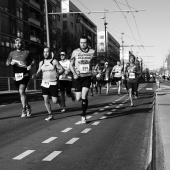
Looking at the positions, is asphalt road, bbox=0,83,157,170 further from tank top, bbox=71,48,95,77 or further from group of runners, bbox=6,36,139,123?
tank top, bbox=71,48,95,77

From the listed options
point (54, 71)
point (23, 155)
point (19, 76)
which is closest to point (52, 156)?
point (23, 155)

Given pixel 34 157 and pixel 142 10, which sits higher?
pixel 142 10

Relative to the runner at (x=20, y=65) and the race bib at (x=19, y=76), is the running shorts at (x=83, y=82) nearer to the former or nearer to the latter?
the runner at (x=20, y=65)

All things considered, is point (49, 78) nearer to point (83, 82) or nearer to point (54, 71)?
point (54, 71)

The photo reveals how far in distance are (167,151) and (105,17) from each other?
46.9 m

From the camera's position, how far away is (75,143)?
5332 millimetres

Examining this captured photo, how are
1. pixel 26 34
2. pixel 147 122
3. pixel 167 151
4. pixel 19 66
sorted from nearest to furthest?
pixel 167 151, pixel 147 122, pixel 19 66, pixel 26 34

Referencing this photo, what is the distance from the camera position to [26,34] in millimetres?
40625

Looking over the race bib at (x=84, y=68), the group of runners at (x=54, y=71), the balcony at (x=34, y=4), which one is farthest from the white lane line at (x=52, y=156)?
the balcony at (x=34, y=4)

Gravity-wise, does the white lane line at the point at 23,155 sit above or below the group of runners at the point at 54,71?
below

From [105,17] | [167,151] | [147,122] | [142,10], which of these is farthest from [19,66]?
[105,17]

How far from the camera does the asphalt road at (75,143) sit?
13.6ft

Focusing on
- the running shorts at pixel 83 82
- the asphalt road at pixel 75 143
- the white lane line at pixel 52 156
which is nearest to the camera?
the asphalt road at pixel 75 143

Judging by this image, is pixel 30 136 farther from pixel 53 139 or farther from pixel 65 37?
pixel 65 37
